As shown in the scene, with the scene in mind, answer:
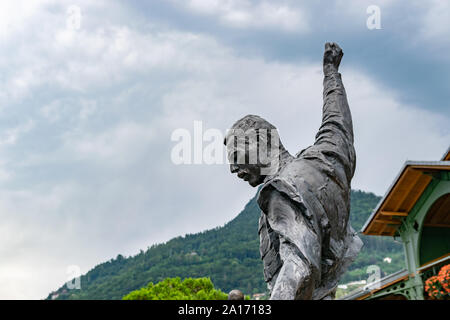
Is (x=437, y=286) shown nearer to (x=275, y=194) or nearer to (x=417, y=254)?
(x=417, y=254)

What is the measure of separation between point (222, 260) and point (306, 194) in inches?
2187

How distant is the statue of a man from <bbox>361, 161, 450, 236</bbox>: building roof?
13357mm

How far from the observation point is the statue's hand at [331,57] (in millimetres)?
3825

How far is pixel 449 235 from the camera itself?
1945 cm

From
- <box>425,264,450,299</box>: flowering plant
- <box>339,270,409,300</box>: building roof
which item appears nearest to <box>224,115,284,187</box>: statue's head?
<box>425,264,450,299</box>: flowering plant

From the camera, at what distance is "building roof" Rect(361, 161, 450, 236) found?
16.9m

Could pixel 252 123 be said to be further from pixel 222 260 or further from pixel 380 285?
pixel 222 260

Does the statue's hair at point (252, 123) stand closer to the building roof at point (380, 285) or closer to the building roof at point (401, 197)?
the building roof at point (401, 197)

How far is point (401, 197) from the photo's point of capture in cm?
1864

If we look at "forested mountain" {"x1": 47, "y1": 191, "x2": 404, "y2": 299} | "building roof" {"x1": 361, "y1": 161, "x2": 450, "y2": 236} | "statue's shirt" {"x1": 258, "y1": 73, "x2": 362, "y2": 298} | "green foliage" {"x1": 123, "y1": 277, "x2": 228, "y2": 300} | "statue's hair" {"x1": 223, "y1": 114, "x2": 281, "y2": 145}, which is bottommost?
"statue's shirt" {"x1": 258, "y1": 73, "x2": 362, "y2": 298}

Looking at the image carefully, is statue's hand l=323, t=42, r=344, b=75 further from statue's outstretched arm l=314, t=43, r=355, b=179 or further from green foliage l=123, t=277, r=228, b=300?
green foliage l=123, t=277, r=228, b=300

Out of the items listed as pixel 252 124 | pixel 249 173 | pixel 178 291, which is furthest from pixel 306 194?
pixel 178 291

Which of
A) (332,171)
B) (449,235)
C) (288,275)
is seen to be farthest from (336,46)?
(449,235)

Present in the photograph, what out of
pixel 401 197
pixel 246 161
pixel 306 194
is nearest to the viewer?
pixel 306 194
